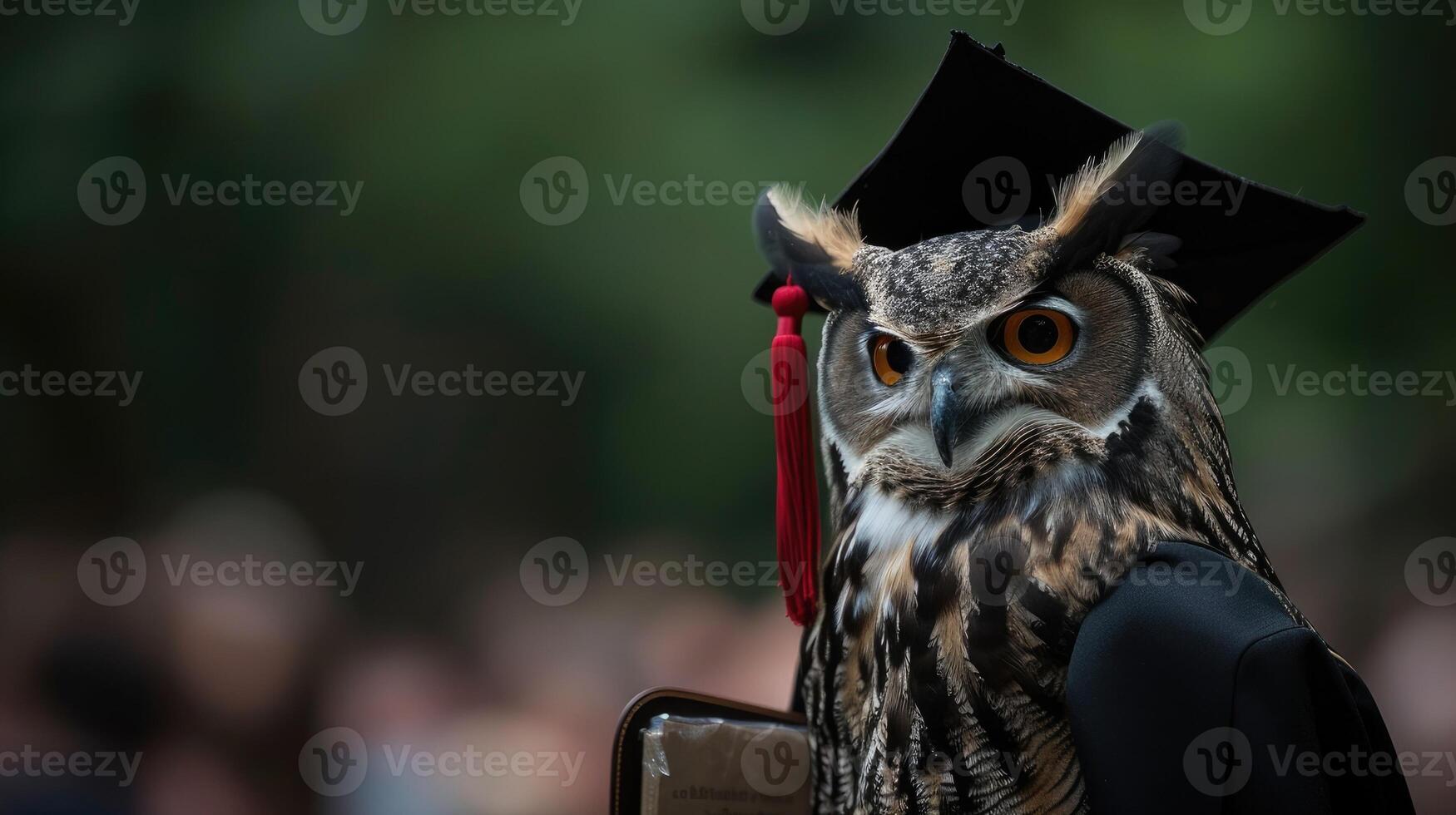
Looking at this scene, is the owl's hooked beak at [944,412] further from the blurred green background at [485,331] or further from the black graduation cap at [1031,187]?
the blurred green background at [485,331]

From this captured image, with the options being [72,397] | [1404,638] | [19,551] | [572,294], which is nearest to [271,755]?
[19,551]

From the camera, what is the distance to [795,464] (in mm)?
959

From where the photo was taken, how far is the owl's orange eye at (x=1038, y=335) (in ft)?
2.54

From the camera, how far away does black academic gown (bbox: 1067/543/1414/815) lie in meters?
0.62

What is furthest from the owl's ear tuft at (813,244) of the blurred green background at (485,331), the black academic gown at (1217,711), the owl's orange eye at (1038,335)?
the blurred green background at (485,331)

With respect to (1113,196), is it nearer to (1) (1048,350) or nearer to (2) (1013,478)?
(1) (1048,350)

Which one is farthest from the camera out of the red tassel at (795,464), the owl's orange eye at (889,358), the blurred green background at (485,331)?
the blurred green background at (485,331)

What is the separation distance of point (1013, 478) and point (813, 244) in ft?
0.98

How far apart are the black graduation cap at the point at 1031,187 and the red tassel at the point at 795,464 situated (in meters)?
0.12

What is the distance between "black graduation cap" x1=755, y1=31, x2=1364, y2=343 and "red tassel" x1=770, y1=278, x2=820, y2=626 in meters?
0.12

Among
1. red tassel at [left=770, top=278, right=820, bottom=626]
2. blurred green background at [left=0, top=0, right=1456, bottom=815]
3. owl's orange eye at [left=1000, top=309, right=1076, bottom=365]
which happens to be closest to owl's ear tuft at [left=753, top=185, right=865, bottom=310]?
red tassel at [left=770, top=278, right=820, bottom=626]

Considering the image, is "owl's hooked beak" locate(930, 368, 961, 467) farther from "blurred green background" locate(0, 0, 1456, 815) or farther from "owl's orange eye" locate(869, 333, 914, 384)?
"blurred green background" locate(0, 0, 1456, 815)

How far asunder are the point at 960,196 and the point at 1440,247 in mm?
980

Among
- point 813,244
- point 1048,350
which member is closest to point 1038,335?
point 1048,350
